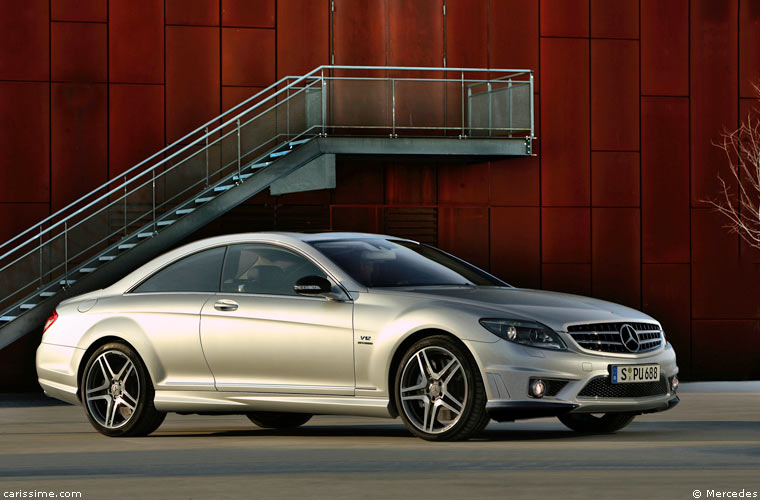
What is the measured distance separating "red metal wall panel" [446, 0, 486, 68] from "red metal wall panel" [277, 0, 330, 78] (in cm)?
209

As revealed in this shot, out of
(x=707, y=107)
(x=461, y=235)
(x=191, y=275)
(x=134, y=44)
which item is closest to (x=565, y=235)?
(x=461, y=235)

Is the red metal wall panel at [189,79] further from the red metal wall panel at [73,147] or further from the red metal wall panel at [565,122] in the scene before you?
the red metal wall panel at [565,122]

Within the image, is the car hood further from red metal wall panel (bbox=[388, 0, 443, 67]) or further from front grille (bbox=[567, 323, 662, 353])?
red metal wall panel (bbox=[388, 0, 443, 67])

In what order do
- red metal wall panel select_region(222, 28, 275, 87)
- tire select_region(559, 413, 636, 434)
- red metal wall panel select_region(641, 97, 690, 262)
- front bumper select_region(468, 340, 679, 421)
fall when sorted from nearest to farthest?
1. front bumper select_region(468, 340, 679, 421)
2. tire select_region(559, 413, 636, 434)
3. red metal wall panel select_region(222, 28, 275, 87)
4. red metal wall panel select_region(641, 97, 690, 262)

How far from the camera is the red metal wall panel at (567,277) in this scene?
78.5 feet

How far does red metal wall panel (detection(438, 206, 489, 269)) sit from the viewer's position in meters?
23.7

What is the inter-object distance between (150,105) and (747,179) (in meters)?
10.2

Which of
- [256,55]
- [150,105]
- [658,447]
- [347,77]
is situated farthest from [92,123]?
[658,447]

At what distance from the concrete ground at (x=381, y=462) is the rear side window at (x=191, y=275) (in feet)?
3.97

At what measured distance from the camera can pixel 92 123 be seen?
888 inches

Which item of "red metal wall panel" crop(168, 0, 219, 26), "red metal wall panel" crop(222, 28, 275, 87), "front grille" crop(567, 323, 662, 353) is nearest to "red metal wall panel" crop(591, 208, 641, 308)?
"red metal wall panel" crop(222, 28, 275, 87)

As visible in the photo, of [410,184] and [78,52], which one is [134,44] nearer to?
[78,52]

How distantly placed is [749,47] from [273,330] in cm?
1603

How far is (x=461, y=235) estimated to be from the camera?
2377 cm
